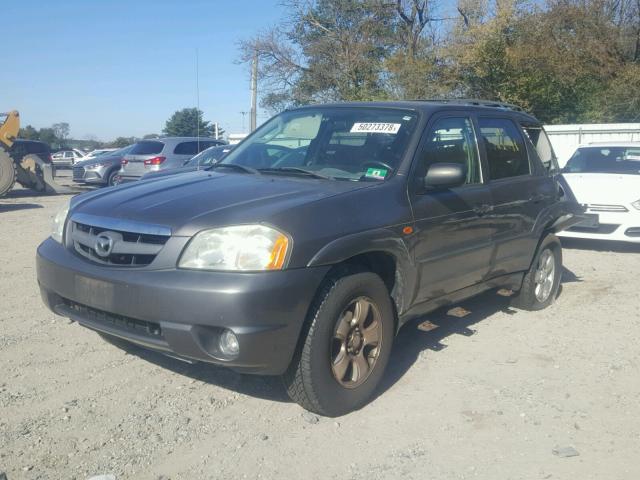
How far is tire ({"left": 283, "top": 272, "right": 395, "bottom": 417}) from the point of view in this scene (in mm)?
3582

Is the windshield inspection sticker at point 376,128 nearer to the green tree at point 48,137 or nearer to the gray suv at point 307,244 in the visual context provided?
the gray suv at point 307,244

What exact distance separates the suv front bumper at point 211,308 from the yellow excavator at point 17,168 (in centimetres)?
1343

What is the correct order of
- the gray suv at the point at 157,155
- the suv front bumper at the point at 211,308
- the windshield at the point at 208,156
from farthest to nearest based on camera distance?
1. the gray suv at the point at 157,155
2. the windshield at the point at 208,156
3. the suv front bumper at the point at 211,308

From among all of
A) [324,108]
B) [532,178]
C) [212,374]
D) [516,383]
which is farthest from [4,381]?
[532,178]

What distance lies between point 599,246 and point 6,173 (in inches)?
505

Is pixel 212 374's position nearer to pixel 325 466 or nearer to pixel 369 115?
pixel 325 466

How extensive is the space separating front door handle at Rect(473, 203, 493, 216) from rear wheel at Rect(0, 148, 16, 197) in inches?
534

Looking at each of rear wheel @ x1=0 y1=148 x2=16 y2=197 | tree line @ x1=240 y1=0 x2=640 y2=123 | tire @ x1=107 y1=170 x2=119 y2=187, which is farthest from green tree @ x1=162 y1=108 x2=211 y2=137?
rear wheel @ x1=0 y1=148 x2=16 y2=197

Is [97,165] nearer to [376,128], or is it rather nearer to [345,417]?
[376,128]

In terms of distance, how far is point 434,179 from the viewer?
166 inches

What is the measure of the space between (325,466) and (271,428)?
0.49 m

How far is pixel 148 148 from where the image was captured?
1800 cm

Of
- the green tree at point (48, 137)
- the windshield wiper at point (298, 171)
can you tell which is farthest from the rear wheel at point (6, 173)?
the green tree at point (48, 137)

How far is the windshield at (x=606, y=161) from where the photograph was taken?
1025 cm
